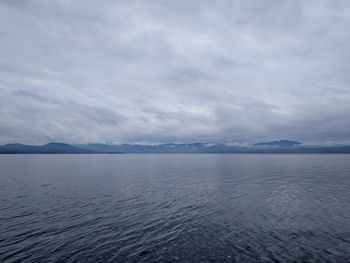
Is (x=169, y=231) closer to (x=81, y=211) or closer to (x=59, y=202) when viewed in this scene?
(x=81, y=211)

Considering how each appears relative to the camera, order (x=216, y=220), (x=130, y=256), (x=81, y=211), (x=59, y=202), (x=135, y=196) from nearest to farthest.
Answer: (x=130, y=256)
(x=216, y=220)
(x=81, y=211)
(x=59, y=202)
(x=135, y=196)

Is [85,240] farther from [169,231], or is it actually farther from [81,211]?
[81,211]

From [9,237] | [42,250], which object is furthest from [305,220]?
[9,237]

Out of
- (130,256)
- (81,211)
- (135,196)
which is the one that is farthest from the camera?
(135,196)

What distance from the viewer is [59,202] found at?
161 ft

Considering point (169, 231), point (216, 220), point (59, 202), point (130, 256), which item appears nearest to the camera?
point (130, 256)

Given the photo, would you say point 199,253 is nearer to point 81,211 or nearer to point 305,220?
point 305,220

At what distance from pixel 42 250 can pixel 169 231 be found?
15375 millimetres

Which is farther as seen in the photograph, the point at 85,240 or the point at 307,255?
the point at 85,240

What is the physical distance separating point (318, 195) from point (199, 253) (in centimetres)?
4632

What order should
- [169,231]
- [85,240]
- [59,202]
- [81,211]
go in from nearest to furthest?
[85,240] < [169,231] < [81,211] < [59,202]

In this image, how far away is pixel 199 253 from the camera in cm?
2594

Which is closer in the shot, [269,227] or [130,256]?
[130,256]

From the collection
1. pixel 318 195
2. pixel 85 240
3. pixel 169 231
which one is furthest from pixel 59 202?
pixel 318 195
